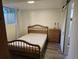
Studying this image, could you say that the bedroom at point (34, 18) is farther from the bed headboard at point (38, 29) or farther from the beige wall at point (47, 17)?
the bed headboard at point (38, 29)

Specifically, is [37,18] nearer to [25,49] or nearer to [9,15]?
[9,15]

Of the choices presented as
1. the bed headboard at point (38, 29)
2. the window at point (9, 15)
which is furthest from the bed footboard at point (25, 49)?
the bed headboard at point (38, 29)

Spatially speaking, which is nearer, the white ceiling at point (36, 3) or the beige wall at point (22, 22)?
the white ceiling at point (36, 3)

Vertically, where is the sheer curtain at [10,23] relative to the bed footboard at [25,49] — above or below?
above

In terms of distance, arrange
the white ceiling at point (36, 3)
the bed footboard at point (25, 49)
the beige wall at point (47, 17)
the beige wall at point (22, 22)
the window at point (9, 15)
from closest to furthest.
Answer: the bed footboard at point (25, 49)
the white ceiling at point (36, 3)
the window at point (9, 15)
the beige wall at point (47, 17)
the beige wall at point (22, 22)

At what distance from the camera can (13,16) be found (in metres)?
5.14

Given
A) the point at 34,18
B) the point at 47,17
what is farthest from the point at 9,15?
the point at 47,17

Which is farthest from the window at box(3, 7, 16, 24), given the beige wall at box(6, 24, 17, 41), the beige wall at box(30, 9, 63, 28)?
the beige wall at box(30, 9, 63, 28)

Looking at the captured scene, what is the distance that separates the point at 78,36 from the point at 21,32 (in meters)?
5.01

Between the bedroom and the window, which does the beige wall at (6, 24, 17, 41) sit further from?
the window

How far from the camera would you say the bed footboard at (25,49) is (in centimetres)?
274

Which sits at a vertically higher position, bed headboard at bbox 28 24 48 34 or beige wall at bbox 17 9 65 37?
beige wall at bbox 17 9 65 37

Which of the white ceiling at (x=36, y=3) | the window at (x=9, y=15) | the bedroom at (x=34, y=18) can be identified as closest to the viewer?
the white ceiling at (x=36, y=3)

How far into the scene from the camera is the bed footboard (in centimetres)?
274
